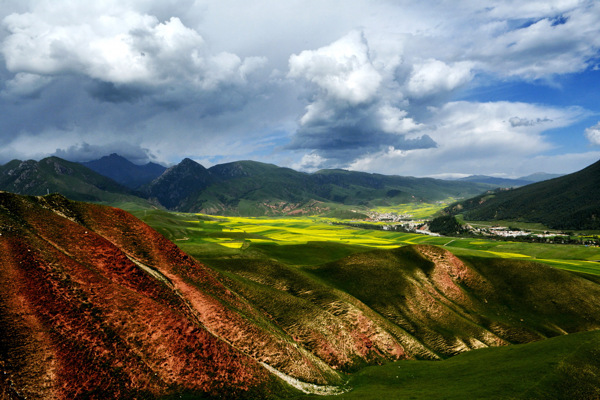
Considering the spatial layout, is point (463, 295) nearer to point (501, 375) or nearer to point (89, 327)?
point (501, 375)

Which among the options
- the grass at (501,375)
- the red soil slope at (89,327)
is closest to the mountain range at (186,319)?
the red soil slope at (89,327)

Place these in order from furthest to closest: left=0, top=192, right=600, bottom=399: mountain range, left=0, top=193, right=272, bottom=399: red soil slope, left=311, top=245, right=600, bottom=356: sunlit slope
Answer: left=311, top=245, right=600, bottom=356: sunlit slope, left=0, top=192, right=600, bottom=399: mountain range, left=0, top=193, right=272, bottom=399: red soil slope

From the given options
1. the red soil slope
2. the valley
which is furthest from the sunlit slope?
the red soil slope

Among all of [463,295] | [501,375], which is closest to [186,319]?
[501,375]

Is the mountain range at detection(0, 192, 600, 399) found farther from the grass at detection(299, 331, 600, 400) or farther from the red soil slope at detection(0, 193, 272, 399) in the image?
the grass at detection(299, 331, 600, 400)

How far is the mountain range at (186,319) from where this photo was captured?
29.3 meters

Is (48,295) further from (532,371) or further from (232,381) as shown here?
(532,371)

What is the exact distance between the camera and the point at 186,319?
38188 millimetres

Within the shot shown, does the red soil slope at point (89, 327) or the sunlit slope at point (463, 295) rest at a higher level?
the red soil slope at point (89, 327)

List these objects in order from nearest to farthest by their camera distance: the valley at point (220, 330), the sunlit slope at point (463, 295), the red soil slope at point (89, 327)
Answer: the red soil slope at point (89, 327) → the valley at point (220, 330) → the sunlit slope at point (463, 295)

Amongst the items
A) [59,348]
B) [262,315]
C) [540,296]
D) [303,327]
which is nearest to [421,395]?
[303,327]

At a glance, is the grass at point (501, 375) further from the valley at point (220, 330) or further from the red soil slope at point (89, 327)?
the red soil slope at point (89, 327)

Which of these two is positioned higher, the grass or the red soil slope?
the red soil slope

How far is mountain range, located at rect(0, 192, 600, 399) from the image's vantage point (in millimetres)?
29344
